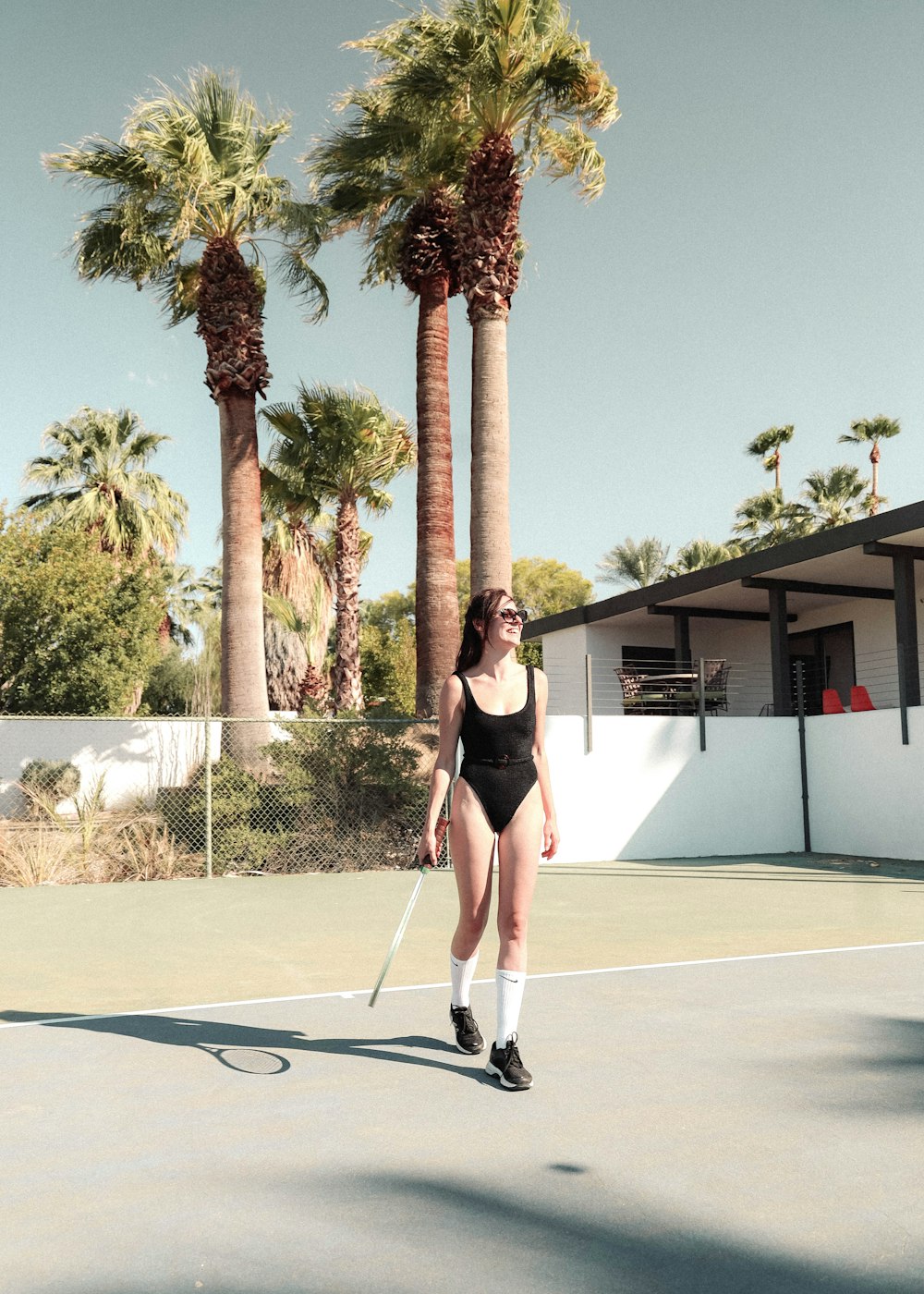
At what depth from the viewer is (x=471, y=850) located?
4.23 meters

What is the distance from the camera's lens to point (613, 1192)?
9.71ft

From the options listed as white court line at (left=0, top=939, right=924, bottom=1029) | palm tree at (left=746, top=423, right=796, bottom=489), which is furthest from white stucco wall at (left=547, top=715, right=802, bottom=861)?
palm tree at (left=746, top=423, right=796, bottom=489)

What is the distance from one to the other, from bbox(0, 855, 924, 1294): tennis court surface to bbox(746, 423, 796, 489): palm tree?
33.4m

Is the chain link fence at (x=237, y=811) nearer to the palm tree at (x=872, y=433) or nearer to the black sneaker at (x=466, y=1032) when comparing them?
the black sneaker at (x=466, y=1032)

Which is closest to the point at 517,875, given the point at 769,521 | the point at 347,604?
the point at 347,604

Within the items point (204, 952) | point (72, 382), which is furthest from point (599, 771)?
point (72, 382)

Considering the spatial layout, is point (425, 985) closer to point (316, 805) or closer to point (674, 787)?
point (316, 805)

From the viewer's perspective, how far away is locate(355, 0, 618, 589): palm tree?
49.4 feet

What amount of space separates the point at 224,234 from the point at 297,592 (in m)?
11.4

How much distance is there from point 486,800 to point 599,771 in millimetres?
10536

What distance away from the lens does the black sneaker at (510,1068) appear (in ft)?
Answer: 13.1

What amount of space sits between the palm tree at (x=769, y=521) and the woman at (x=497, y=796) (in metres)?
31.0

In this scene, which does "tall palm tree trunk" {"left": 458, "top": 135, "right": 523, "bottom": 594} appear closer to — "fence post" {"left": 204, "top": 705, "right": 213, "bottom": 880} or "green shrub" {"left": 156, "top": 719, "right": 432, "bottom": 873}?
"green shrub" {"left": 156, "top": 719, "right": 432, "bottom": 873}

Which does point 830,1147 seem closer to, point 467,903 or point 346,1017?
point 467,903
